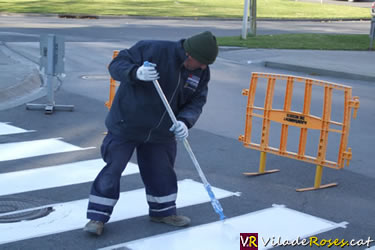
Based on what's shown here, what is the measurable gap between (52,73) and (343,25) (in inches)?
990

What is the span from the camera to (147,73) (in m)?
5.56

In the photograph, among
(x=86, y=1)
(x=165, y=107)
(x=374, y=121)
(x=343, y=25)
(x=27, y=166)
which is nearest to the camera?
(x=165, y=107)

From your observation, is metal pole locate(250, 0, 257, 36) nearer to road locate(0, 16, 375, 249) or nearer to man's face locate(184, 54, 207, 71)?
road locate(0, 16, 375, 249)

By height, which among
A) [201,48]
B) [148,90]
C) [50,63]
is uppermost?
[201,48]

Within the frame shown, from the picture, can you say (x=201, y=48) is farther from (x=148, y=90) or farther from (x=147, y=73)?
(x=148, y=90)

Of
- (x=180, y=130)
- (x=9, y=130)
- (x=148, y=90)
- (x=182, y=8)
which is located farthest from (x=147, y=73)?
(x=182, y=8)

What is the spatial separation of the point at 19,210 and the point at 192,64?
91.2 inches

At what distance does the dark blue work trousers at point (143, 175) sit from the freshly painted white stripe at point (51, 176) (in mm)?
1574

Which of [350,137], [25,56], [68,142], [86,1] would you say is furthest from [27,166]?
[86,1]

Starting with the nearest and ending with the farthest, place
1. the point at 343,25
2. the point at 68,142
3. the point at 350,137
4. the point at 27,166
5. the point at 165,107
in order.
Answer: the point at 165,107
the point at 27,166
the point at 68,142
the point at 350,137
the point at 343,25

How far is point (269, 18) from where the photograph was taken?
36.2m

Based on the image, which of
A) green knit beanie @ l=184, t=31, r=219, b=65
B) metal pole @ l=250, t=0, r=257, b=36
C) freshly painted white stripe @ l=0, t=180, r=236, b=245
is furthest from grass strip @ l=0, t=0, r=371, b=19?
green knit beanie @ l=184, t=31, r=219, b=65

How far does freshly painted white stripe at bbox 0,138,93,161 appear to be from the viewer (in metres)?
8.84

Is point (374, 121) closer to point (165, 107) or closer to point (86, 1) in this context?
point (165, 107)
